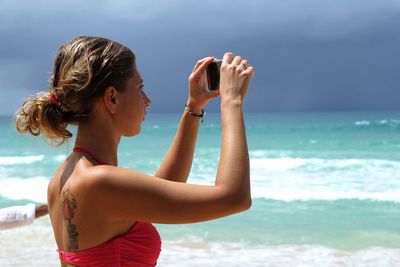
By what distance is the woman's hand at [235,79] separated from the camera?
1635 mm

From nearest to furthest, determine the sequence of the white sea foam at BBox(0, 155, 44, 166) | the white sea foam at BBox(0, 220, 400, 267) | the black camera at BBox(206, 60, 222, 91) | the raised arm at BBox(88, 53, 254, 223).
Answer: the raised arm at BBox(88, 53, 254, 223), the black camera at BBox(206, 60, 222, 91), the white sea foam at BBox(0, 220, 400, 267), the white sea foam at BBox(0, 155, 44, 166)

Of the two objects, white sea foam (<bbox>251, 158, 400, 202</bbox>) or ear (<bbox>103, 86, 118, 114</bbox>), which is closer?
ear (<bbox>103, 86, 118, 114</bbox>)

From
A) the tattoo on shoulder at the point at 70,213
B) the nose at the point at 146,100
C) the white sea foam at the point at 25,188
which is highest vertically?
the nose at the point at 146,100

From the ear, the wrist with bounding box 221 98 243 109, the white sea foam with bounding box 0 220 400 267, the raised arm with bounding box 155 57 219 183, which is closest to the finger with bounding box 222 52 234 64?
the wrist with bounding box 221 98 243 109

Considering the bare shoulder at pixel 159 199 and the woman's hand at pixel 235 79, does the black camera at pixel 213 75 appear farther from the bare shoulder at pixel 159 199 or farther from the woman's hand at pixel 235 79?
the bare shoulder at pixel 159 199

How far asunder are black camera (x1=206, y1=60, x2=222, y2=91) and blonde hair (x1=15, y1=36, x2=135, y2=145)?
288 mm

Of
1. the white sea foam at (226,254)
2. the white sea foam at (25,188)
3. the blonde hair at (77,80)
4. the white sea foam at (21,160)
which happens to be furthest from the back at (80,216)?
the white sea foam at (21,160)

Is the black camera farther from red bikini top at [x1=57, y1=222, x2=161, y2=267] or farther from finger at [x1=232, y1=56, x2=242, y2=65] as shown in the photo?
red bikini top at [x1=57, y1=222, x2=161, y2=267]

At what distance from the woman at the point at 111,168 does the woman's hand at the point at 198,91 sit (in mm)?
286

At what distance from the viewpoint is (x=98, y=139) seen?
5.82ft

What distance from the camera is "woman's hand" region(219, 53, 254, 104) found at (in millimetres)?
1635

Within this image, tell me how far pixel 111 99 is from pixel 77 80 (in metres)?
0.12

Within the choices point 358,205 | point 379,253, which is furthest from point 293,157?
point 379,253

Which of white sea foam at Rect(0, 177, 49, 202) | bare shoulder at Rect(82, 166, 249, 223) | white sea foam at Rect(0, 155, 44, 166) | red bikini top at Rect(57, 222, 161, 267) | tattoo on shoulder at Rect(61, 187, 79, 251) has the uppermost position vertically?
bare shoulder at Rect(82, 166, 249, 223)
